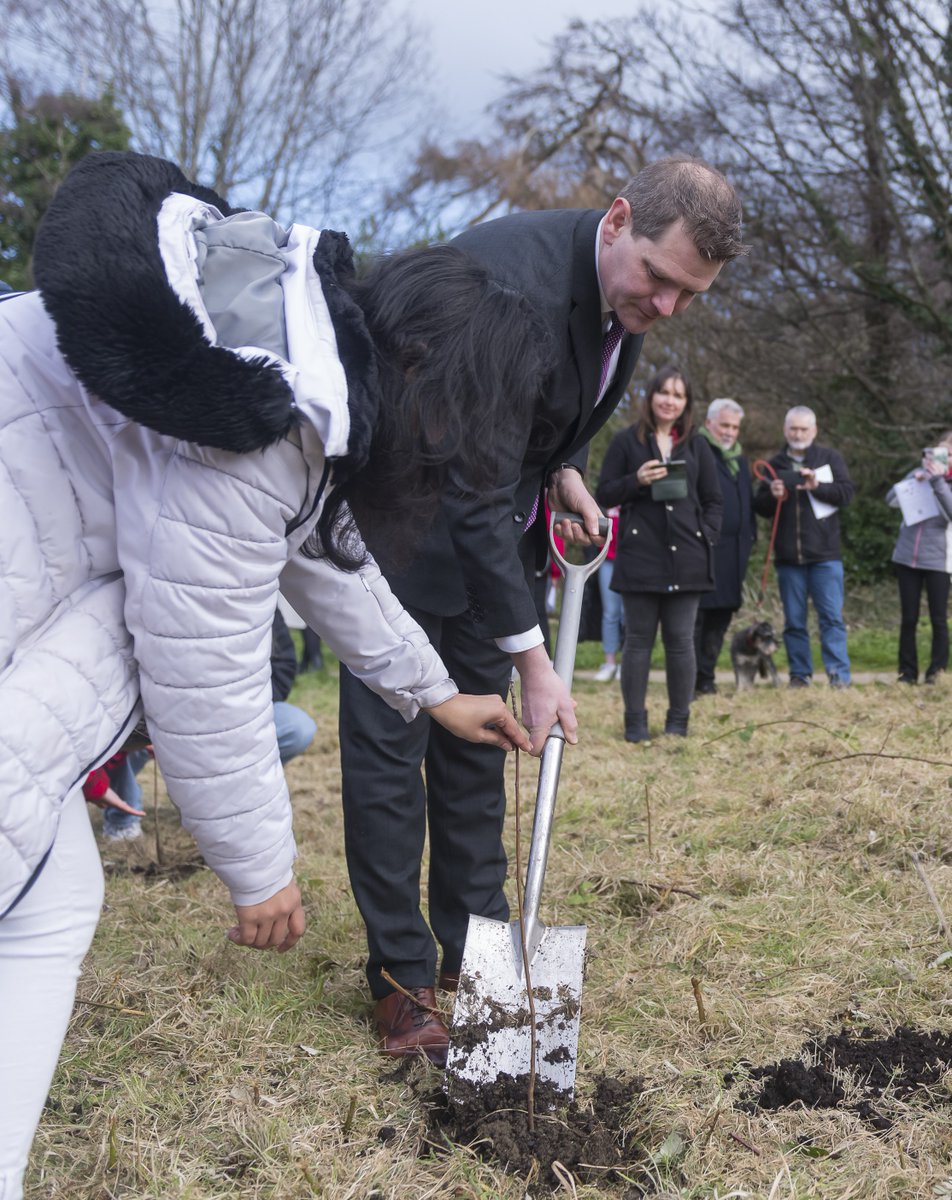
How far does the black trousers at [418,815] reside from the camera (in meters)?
2.54

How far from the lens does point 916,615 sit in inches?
307

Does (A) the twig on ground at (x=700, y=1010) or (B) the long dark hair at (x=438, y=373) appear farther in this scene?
(A) the twig on ground at (x=700, y=1010)

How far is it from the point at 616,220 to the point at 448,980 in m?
1.80

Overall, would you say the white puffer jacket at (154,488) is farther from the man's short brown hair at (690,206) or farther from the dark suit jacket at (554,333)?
the man's short brown hair at (690,206)

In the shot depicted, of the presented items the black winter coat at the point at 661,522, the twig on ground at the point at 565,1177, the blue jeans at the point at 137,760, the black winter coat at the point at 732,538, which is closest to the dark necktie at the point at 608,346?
the twig on ground at the point at 565,1177

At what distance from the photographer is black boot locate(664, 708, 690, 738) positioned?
604 centimetres

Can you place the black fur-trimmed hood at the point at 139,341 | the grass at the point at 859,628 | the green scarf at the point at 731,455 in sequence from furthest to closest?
the grass at the point at 859,628 < the green scarf at the point at 731,455 < the black fur-trimmed hood at the point at 139,341

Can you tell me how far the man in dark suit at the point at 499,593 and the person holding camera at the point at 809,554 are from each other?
536cm

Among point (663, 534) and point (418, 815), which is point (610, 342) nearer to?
point (418, 815)

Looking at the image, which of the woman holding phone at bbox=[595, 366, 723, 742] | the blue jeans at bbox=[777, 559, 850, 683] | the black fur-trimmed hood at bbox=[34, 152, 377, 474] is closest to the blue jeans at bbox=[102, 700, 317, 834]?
the woman holding phone at bbox=[595, 366, 723, 742]

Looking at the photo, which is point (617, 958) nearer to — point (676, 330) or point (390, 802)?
point (390, 802)

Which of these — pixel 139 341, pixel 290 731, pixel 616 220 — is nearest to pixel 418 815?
pixel 616 220

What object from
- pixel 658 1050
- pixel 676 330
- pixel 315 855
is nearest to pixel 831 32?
pixel 676 330

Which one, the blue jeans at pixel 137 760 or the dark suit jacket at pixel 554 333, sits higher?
the dark suit jacket at pixel 554 333
